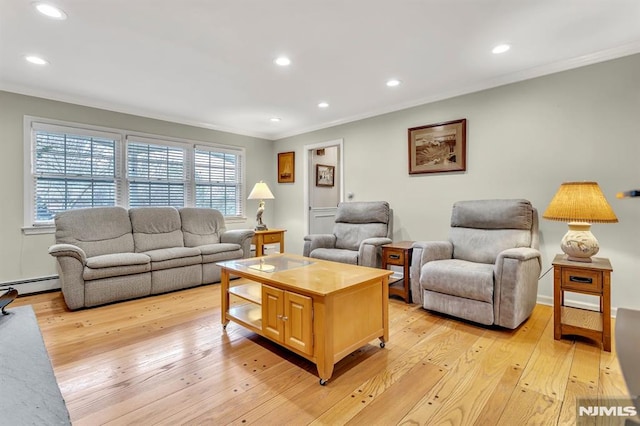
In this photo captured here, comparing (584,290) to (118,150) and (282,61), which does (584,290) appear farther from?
(118,150)

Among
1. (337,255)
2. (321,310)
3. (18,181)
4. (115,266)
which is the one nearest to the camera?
(321,310)

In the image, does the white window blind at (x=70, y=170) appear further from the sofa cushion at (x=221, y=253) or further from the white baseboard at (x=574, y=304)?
the white baseboard at (x=574, y=304)

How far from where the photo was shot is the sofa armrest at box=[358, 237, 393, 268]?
11.3 ft

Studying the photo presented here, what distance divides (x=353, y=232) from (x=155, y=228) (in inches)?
104

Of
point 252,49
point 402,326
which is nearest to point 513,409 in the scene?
point 402,326

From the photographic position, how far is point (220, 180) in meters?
5.21

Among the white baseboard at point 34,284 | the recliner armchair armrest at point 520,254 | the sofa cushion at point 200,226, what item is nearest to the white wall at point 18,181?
the white baseboard at point 34,284

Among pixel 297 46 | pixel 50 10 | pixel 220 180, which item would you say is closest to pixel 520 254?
pixel 297 46

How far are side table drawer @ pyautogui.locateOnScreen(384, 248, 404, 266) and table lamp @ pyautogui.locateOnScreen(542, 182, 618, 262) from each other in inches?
53.8

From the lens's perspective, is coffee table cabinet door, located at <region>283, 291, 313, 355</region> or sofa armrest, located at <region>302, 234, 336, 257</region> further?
sofa armrest, located at <region>302, 234, 336, 257</region>

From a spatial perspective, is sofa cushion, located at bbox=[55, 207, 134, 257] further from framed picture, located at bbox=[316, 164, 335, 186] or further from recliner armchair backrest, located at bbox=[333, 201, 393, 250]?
framed picture, located at bbox=[316, 164, 335, 186]

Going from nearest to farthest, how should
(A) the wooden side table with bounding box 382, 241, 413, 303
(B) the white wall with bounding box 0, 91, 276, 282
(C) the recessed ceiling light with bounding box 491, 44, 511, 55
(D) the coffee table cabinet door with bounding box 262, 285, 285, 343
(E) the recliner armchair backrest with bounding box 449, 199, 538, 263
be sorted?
(D) the coffee table cabinet door with bounding box 262, 285, 285, 343
(C) the recessed ceiling light with bounding box 491, 44, 511, 55
(E) the recliner armchair backrest with bounding box 449, 199, 538, 263
(A) the wooden side table with bounding box 382, 241, 413, 303
(B) the white wall with bounding box 0, 91, 276, 282

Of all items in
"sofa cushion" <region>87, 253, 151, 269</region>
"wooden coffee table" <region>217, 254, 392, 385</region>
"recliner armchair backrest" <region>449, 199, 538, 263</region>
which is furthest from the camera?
"sofa cushion" <region>87, 253, 151, 269</region>

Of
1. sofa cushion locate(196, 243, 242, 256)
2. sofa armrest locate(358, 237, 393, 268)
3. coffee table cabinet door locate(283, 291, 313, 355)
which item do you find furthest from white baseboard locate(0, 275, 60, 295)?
sofa armrest locate(358, 237, 393, 268)
